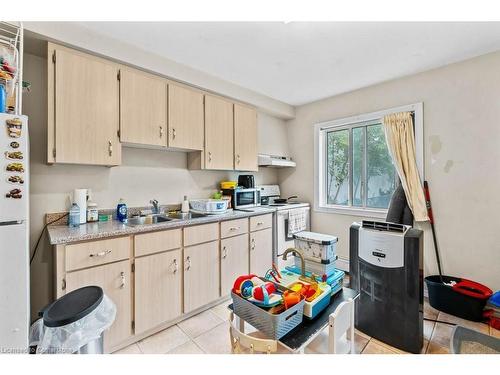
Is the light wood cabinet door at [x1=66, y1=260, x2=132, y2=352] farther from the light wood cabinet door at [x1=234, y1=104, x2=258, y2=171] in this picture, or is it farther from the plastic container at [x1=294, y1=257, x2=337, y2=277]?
the light wood cabinet door at [x1=234, y1=104, x2=258, y2=171]

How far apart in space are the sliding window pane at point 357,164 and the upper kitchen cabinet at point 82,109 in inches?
115

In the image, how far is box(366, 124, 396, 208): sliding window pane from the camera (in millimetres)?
2943

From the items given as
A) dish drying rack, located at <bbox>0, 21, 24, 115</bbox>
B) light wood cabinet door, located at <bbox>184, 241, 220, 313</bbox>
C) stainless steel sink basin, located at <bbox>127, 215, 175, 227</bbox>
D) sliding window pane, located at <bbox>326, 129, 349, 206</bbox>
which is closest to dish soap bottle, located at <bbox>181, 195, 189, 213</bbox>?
stainless steel sink basin, located at <bbox>127, 215, 175, 227</bbox>

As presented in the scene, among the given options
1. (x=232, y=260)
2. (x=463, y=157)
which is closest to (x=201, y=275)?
(x=232, y=260)

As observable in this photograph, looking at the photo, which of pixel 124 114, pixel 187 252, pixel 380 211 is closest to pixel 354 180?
pixel 380 211

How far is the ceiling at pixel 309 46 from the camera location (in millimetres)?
1801

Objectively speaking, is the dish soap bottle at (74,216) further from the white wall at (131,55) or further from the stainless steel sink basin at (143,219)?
the white wall at (131,55)

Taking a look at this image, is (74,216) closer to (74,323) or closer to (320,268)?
(74,323)

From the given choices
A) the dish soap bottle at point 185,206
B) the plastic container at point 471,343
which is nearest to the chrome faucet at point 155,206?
the dish soap bottle at point 185,206

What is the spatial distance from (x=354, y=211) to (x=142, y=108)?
282 cm

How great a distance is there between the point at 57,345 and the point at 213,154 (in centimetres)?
200

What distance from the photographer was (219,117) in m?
2.75

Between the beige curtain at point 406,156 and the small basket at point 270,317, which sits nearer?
the small basket at point 270,317

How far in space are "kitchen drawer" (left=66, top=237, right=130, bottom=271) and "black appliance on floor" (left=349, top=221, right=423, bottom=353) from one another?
186cm
